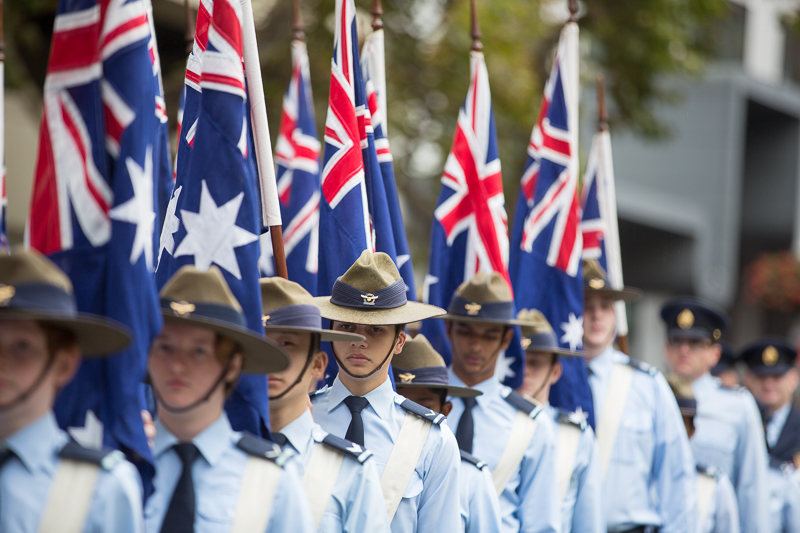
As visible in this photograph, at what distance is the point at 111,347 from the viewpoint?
276 centimetres

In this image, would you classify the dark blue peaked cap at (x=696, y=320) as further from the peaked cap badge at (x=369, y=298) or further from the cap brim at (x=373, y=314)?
the peaked cap badge at (x=369, y=298)

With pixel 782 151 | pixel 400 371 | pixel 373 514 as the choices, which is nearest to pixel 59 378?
pixel 373 514

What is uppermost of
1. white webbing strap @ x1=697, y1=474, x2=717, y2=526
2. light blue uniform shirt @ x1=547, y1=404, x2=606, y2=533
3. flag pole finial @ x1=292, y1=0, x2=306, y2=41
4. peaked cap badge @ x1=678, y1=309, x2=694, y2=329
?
flag pole finial @ x1=292, y1=0, x2=306, y2=41

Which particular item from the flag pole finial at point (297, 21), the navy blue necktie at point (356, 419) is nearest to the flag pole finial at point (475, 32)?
the flag pole finial at point (297, 21)

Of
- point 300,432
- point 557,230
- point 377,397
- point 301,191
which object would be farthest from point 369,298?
point 301,191

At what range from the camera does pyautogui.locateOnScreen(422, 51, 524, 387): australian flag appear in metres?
6.70

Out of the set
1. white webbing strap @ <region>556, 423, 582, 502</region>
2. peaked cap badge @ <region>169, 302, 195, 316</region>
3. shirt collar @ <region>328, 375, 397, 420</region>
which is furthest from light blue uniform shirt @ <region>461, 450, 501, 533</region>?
peaked cap badge @ <region>169, 302, 195, 316</region>

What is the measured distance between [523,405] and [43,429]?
322cm

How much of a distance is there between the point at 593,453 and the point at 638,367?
49.9 inches

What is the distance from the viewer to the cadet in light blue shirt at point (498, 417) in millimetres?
5191

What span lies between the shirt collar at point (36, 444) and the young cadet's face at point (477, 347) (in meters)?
→ 3.05

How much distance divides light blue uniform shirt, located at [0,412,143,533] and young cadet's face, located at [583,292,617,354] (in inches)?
192

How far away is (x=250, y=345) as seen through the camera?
3064mm

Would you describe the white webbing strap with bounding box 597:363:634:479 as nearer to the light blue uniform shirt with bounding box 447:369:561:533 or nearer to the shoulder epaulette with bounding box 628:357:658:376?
the shoulder epaulette with bounding box 628:357:658:376
